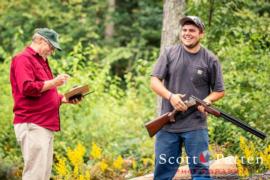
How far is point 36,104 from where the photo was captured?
629cm

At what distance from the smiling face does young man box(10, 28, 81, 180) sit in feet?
4.12

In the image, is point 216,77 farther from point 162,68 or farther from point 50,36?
point 50,36

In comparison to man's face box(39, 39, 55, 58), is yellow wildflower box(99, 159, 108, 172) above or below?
below

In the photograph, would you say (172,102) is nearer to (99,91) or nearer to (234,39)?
(234,39)

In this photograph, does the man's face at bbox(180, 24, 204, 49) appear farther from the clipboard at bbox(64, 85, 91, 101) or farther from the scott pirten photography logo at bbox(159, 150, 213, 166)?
the clipboard at bbox(64, 85, 91, 101)

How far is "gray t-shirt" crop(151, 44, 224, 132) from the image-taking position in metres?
5.96

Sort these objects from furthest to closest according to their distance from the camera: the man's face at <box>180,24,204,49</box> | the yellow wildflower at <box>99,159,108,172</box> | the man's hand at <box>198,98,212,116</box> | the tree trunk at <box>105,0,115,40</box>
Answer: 1. the tree trunk at <box>105,0,115,40</box>
2. the yellow wildflower at <box>99,159,108,172</box>
3. the man's face at <box>180,24,204,49</box>
4. the man's hand at <box>198,98,212,116</box>

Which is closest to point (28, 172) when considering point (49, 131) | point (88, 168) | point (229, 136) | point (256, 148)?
point (49, 131)

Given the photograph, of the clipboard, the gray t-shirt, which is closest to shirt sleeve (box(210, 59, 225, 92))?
the gray t-shirt

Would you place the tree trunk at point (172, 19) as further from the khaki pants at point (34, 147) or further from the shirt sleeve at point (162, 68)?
the khaki pants at point (34, 147)

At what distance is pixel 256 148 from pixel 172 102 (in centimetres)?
257

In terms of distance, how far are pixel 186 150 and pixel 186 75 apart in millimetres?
734

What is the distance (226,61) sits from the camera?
9.95m

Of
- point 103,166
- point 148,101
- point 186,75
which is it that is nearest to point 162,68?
point 186,75
